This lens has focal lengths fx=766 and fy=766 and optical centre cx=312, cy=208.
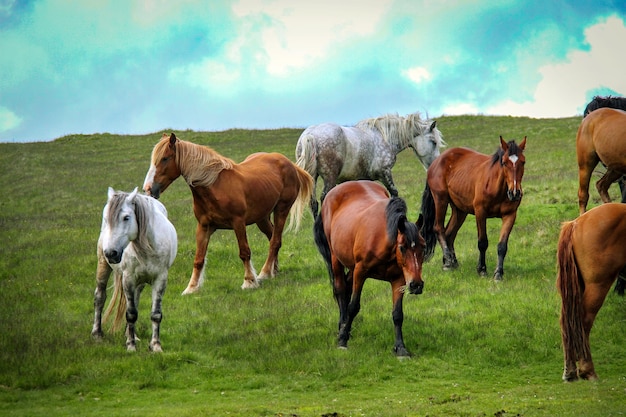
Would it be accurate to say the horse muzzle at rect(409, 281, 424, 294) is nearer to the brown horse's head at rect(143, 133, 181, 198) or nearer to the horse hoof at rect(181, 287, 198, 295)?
the brown horse's head at rect(143, 133, 181, 198)

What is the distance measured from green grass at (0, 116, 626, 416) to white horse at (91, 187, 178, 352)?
0.47 metres

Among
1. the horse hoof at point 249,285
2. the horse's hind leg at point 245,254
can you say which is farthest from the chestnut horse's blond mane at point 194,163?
the horse hoof at point 249,285

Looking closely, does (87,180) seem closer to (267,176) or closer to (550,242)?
(267,176)

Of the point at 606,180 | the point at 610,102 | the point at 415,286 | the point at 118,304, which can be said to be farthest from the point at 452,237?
the point at 118,304

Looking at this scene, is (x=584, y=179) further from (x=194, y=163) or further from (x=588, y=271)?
(x=194, y=163)

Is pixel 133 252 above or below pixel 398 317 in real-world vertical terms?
above

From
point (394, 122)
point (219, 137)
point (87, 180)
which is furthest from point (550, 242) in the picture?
point (219, 137)

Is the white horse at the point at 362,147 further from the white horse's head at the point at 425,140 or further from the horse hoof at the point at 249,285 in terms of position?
the horse hoof at the point at 249,285

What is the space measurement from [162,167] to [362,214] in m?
4.54

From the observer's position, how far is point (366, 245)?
9.94 metres

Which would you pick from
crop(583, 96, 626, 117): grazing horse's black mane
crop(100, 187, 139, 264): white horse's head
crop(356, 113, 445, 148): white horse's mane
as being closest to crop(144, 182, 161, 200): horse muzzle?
crop(100, 187, 139, 264): white horse's head

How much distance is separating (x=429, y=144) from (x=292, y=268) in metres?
4.78

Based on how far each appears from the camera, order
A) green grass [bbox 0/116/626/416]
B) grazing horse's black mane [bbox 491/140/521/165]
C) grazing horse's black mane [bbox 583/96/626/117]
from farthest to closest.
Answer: grazing horse's black mane [bbox 583/96/626/117]
grazing horse's black mane [bbox 491/140/521/165]
green grass [bbox 0/116/626/416]

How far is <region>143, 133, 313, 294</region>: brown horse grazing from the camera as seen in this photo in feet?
44.4
